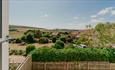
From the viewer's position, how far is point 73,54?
4.88 meters

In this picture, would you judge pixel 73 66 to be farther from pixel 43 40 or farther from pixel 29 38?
pixel 29 38

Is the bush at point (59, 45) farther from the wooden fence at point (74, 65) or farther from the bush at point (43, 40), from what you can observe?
the wooden fence at point (74, 65)

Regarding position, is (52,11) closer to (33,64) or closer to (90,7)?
(90,7)

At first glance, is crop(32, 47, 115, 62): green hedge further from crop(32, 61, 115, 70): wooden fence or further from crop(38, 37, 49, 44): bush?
crop(38, 37, 49, 44): bush

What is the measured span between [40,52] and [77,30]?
1087mm

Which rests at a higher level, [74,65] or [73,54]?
[73,54]

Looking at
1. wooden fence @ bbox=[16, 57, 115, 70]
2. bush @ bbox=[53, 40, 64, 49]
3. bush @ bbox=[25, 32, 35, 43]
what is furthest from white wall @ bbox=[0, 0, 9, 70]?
wooden fence @ bbox=[16, 57, 115, 70]

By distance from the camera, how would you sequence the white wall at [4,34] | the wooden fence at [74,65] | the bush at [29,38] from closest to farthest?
the white wall at [4,34] → the bush at [29,38] → the wooden fence at [74,65]

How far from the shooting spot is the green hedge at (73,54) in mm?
4844

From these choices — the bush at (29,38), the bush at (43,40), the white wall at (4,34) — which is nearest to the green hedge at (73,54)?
the bush at (43,40)

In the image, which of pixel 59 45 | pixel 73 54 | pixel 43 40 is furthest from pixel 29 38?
pixel 73 54

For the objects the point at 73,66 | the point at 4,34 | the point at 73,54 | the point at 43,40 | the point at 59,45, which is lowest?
A: the point at 73,66

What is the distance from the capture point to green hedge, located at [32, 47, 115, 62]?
4.84 m

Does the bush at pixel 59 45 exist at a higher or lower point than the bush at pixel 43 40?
lower
